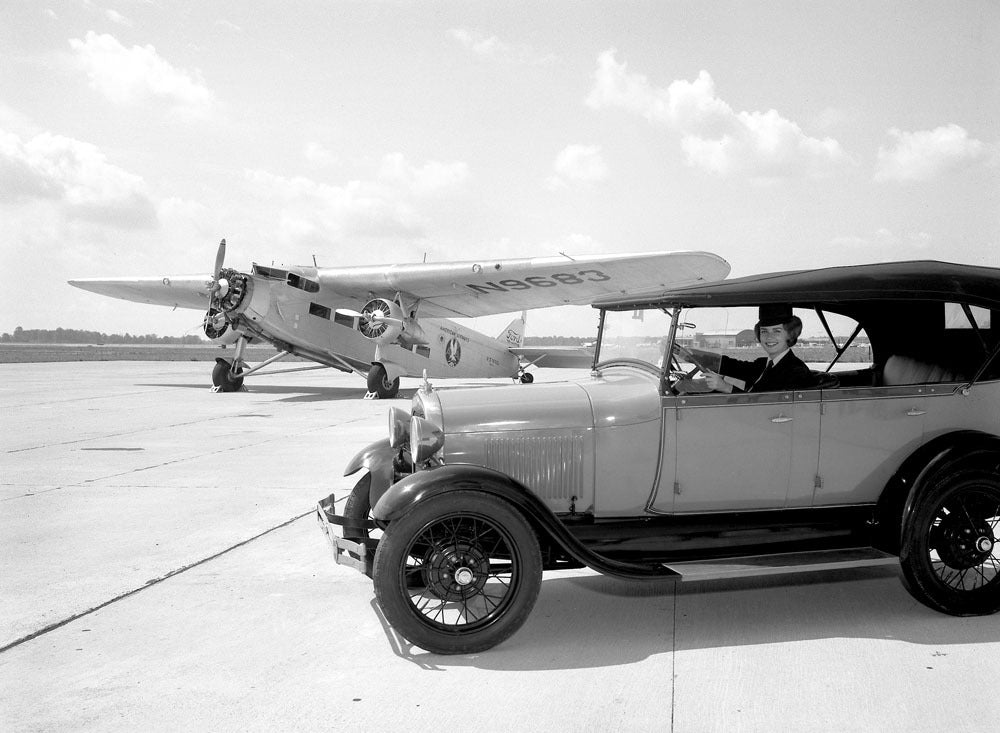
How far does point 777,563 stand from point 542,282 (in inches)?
639

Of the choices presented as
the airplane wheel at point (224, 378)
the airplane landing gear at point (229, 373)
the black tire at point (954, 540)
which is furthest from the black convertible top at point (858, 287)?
the airplane wheel at point (224, 378)

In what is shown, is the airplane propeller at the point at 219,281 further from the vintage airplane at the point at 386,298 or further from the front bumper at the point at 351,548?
the front bumper at the point at 351,548

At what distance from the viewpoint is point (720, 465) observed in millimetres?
4008

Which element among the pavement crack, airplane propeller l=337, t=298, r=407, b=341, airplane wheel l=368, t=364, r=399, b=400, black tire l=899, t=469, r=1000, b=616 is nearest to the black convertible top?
black tire l=899, t=469, r=1000, b=616

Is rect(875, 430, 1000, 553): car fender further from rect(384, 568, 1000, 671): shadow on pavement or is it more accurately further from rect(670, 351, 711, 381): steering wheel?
rect(670, 351, 711, 381): steering wheel

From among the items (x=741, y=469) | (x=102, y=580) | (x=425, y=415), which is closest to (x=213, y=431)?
(x=102, y=580)

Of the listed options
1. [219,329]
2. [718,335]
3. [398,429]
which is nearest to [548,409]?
[398,429]

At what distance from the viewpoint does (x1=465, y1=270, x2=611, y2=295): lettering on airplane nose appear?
1868 centimetres

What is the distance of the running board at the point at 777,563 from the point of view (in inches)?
145

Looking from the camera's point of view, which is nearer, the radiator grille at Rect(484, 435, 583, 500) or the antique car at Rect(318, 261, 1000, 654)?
the antique car at Rect(318, 261, 1000, 654)

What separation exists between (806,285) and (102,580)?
422 cm

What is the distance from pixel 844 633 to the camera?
3.76m

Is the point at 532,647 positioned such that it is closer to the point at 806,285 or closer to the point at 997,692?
the point at 997,692

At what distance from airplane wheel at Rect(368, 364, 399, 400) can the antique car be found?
14.9 m
